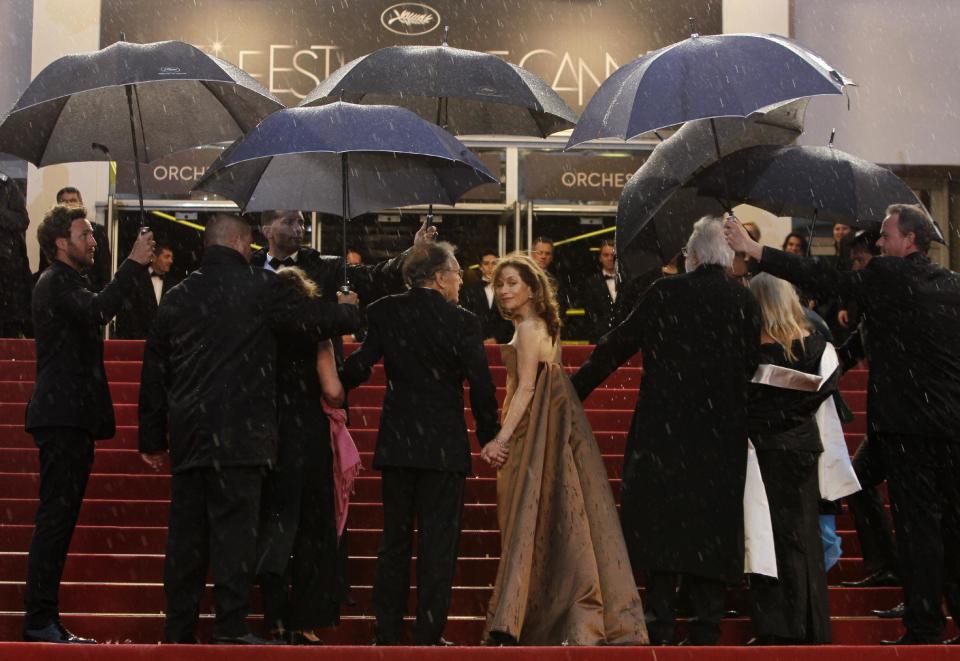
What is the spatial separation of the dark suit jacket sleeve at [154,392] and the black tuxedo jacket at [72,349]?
1.10 feet

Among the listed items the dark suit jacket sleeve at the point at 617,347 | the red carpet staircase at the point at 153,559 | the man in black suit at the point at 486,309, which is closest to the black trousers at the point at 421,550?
the red carpet staircase at the point at 153,559

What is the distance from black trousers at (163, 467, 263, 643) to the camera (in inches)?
223

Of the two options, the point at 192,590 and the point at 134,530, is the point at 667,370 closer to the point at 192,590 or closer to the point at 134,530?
the point at 192,590

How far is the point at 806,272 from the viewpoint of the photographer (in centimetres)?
612

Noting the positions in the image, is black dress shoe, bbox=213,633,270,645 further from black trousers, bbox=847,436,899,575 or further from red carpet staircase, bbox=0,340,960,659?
black trousers, bbox=847,436,899,575

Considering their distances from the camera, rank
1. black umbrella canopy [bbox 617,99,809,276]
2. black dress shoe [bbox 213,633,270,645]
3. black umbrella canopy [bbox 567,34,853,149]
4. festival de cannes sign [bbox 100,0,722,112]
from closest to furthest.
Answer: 1. black dress shoe [bbox 213,633,270,645]
2. black umbrella canopy [bbox 567,34,853,149]
3. black umbrella canopy [bbox 617,99,809,276]
4. festival de cannes sign [bbox 100,0,722,112]

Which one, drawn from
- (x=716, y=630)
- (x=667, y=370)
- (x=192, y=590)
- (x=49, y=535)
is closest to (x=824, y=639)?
(x=716, y=630)

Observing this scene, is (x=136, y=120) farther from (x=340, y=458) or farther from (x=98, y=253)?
(x=98, y=253)

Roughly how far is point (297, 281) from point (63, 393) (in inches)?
48.1

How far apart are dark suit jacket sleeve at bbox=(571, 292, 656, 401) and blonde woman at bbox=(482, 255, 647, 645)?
0.09 metres

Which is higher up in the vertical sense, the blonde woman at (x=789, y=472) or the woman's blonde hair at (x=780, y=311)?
the woman's blonde hair at (x=780, y=311)

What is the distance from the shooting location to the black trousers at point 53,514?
6195 mm

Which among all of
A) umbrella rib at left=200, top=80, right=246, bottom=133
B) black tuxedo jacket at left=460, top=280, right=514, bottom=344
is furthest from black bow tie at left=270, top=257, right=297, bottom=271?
black tuxedo jacket at left=460, top=280, right=514, bottom=344

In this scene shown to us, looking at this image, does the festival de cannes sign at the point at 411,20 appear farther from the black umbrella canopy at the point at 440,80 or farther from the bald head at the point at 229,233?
the bald head at the point at 229,233
